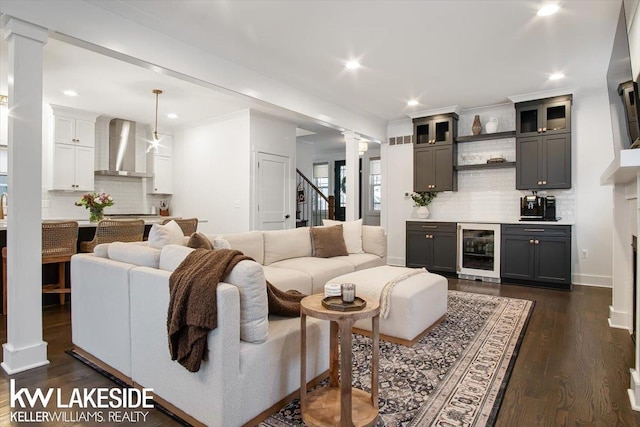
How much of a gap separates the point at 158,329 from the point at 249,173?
4389 millimetres

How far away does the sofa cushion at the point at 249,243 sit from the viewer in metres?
3.72

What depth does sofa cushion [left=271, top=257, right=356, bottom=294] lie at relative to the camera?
3740 mm

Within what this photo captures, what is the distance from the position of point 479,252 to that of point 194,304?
5.04m

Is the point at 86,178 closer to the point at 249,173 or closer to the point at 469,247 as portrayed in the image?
the point at 249,173

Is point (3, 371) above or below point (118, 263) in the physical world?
below

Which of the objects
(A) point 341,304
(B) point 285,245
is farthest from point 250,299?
(B) point 285,245

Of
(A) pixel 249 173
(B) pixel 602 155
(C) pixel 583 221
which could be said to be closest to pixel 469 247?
(C) pixel 583 221

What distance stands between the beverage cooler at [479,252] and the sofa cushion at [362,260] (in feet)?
5.18

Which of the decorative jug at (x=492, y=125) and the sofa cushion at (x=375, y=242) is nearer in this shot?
the sofa cushion at (x=375, y=242)

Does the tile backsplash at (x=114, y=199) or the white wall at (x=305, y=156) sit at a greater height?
the white wall at (x=305, y=156)

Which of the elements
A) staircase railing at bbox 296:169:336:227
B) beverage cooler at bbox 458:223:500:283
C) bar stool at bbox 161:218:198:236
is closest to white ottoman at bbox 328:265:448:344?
beverage cooler at bbox 458:223:500:283

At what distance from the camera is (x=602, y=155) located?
5.16 meters

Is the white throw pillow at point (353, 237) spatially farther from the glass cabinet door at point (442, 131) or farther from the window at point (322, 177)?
the window at point (322, 177)

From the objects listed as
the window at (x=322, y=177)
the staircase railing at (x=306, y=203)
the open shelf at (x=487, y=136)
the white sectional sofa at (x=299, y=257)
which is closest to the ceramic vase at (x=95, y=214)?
the white sectional sofa at (x=299, y=257)
